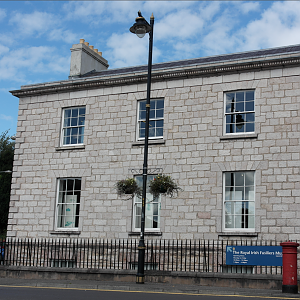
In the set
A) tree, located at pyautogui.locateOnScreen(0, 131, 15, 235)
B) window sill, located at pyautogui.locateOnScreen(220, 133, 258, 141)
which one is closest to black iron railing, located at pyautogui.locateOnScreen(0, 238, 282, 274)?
window sill, located at pyautogui.locateOnScreen(220, 133, 258, 141)

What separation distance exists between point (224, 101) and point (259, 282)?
7.62 m

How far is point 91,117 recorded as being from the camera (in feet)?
→ 69.1

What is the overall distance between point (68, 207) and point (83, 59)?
8144 millimetres

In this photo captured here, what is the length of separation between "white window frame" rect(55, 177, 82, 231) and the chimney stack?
6.21m

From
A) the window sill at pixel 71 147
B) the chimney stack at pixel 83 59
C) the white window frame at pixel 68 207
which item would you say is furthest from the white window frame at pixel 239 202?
the chimney stack at pixel 83 59

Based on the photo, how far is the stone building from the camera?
57.8 feet

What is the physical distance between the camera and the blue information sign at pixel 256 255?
627 inches

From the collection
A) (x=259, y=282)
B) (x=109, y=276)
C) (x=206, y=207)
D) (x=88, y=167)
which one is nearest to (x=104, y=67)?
(x=88, y=167)

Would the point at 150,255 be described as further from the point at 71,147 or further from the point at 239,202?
the point at 71,147

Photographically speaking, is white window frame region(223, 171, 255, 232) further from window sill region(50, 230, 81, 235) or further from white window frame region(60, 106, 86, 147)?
white window frame region(60, 106, 86, 147)

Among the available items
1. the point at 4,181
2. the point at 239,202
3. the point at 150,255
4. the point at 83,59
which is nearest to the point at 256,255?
the point at 239,202

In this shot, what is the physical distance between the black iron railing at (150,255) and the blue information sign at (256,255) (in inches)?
10.6

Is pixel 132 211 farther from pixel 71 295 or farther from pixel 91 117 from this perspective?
pixel 71 295

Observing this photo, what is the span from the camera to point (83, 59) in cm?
Answer: 2439
